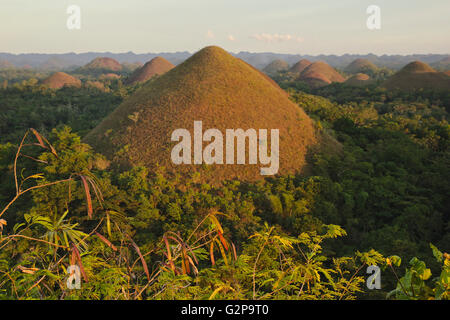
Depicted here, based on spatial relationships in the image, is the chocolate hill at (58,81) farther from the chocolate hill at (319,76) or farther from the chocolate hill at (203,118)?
the chocolate hill at (319,76)

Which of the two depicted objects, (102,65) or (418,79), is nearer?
(418,79)

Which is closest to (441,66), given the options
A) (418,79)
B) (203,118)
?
(418,79)

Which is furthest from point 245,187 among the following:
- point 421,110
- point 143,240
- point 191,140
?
point 421,110

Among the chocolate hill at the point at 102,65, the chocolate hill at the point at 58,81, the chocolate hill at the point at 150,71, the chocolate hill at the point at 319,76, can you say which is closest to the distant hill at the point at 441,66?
the chocolate hill at the point at 319,76

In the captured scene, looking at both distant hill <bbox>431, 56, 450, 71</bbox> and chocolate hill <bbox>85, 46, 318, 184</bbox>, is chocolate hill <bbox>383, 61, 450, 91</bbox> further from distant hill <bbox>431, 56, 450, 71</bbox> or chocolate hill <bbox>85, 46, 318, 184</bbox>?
distant hill <bbox>431, 56, 450, 71</bbox>

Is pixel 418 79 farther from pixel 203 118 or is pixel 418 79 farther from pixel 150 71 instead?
pixel 150 71
